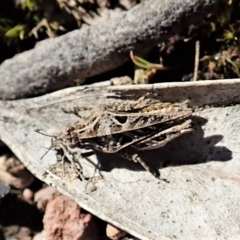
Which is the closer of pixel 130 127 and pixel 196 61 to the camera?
pixel 130 127

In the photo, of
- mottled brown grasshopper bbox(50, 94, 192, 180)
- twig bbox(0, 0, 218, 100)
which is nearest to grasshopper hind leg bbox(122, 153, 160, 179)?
Result: mottled brown grasshopper bbox(50, 94, 192, 180)

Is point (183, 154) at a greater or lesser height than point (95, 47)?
lesser

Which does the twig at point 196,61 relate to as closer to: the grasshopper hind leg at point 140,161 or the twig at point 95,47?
the twig at point 95,47

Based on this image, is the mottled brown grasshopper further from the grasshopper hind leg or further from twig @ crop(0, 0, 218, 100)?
twig @ crop(0, 0, 218, 100)

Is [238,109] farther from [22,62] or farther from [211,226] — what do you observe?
[22,62]

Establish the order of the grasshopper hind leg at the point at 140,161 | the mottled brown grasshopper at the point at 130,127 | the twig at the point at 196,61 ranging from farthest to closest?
the twig at the point at 196,61 → the grasshopper hind leg at the point at 140,161 → the mottled brown grasshopper at the point at 130,127

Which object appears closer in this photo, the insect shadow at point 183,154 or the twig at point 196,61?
the insect shadow at point 183,154

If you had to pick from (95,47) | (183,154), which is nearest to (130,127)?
(183,154)

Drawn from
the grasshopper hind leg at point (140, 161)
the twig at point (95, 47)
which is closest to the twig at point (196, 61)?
the twig at point (95, 47)

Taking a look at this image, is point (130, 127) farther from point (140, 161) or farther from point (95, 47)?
point (95, 47)

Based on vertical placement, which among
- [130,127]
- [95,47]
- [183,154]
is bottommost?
[183,154]
